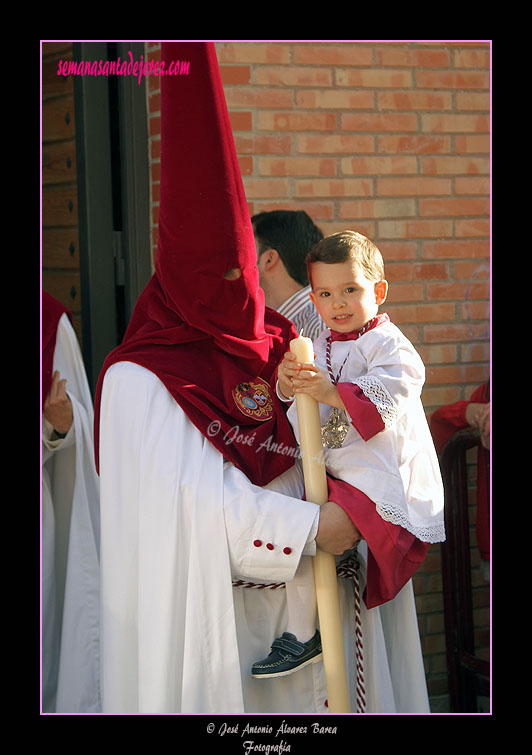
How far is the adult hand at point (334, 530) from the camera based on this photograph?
2500mm

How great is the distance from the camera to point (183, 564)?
2.51 metres

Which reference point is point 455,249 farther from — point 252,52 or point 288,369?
point 288,369

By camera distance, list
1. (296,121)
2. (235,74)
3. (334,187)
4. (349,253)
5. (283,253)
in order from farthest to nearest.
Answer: (334,187)
(296,121)
(235,74)
(283,253)
(349,253)

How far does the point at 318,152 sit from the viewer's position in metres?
4.07

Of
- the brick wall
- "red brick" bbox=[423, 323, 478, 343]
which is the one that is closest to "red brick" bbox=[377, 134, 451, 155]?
the brick wall

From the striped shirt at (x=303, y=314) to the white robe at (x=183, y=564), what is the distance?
1075 millimetres

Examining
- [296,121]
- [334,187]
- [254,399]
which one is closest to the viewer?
[254,399]

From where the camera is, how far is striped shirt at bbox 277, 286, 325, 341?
11.6 ft

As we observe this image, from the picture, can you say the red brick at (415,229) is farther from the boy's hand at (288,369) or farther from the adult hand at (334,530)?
the adult hand at (334,530)

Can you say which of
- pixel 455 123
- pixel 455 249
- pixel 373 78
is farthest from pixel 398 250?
pixel 373 78

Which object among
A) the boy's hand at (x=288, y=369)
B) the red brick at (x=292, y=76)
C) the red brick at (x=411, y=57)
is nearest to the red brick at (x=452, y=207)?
the red brick at (x=411, y=57)

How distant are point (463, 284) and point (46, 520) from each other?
2.19 metres

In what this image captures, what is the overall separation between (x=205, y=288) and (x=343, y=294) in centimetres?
40

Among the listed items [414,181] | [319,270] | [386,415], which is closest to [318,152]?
[414,181]
